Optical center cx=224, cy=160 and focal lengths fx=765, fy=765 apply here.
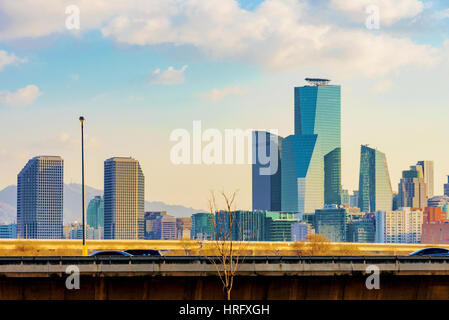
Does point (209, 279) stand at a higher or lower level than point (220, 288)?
higher

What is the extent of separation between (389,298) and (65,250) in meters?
95.5

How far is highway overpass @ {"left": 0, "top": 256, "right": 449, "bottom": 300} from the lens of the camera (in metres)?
37.2

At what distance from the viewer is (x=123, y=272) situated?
3738 cm

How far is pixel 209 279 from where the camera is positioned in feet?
126

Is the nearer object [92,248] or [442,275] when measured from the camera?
[442,275]

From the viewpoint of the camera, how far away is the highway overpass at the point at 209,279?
3716cm
